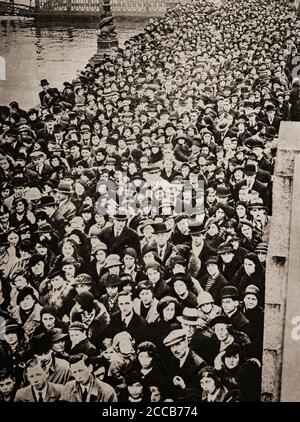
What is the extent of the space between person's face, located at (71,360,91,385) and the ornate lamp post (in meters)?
2.03

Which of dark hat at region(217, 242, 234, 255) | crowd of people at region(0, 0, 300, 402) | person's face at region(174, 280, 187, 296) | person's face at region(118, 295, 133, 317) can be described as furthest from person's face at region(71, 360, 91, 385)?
dark hat at region(217, 242, 234, 255)

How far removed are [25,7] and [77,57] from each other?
0.53 metres

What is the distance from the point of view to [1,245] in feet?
11.3

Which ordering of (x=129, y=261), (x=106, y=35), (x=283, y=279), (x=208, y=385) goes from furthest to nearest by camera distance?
1. (x=106, y=35)
2. (x=129, y=261)
3. (x=208, y=385)
4. (x=283, y=279)

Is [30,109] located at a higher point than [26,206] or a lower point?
higher

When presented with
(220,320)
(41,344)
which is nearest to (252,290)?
(220,320)

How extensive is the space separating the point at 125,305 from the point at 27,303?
619 millimetres

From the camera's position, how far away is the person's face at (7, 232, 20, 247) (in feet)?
11.3

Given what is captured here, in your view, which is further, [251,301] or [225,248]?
[225,248]

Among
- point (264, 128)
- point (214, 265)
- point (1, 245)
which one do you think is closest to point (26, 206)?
point (1, 245)

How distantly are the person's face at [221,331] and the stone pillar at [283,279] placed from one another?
0.24 metres

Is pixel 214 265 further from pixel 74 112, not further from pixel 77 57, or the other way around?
pixel 77 57

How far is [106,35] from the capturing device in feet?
11.8

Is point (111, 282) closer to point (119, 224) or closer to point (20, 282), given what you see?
point (119, 224)
